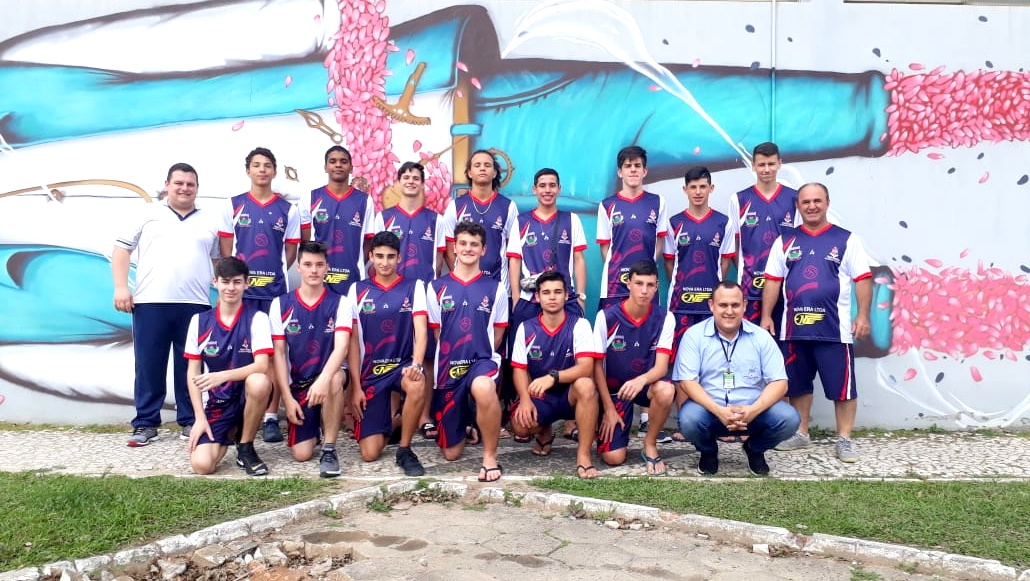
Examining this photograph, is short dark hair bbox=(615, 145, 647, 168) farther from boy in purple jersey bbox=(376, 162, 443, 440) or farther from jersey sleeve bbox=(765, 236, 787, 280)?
boy in purple jersey bbox=(376, 162, 443, 440)

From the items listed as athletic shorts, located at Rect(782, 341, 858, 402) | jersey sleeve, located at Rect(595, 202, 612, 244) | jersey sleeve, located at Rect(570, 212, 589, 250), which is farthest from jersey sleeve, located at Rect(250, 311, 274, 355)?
athletic shorts, located at Rect(782, 341, 858, 402)

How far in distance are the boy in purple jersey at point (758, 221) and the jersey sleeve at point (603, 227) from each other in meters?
0.89

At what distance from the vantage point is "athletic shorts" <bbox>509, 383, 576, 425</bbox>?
18.3ft

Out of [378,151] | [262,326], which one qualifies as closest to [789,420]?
[262,326]

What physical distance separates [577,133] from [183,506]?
13.4 ft

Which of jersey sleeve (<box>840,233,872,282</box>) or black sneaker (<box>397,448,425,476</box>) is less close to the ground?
jersey sleeve (<box>840,233,872,282</box>)

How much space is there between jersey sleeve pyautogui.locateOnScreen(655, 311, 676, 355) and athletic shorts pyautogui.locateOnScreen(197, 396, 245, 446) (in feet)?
8.91

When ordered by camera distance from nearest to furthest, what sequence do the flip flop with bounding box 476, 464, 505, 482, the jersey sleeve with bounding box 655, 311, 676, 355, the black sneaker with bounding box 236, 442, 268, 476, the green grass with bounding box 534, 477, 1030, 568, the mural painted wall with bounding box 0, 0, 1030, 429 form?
1. the green grass with bounding box 534, 477, 1030, 568
2. the flip flop with bounding box 476, 464, 505, 482
3. the black sneaker with bounding box 236, 442, 268, 476
4. the jersey sleeve with bounding box 655, 311, 676, 355
5. the mural painted wall with bounding box 0, 0, 1030, 429

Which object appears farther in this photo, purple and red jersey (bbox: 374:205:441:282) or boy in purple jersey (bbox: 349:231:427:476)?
purple and red jersey (bbox: 374:205:441:282)

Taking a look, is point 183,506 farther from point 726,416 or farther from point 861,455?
point 861,455

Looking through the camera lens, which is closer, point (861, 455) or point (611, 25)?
point (861, 455)

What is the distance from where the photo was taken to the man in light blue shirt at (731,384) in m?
5.32

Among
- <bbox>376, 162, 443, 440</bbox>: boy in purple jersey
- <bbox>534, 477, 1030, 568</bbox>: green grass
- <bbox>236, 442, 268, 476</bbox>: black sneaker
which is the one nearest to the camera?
<bbox>534, 477, 1030, 568</bbox>: green grass

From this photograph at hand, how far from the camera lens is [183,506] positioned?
4.54 metres
